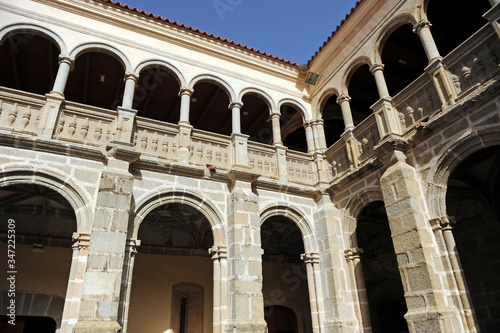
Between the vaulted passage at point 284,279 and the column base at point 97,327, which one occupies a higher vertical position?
the vaulted passage at point 284,279

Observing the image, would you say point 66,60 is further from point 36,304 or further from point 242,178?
point 36,304

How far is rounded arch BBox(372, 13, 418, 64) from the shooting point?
686 cm

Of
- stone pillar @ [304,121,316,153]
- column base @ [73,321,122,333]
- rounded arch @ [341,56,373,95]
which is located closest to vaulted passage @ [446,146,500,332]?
rounded arch @ [341,56,373,95]

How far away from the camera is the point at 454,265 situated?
523 centimetres

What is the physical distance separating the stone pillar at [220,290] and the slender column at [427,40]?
5.37 metres

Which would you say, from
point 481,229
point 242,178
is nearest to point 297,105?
point 242,178

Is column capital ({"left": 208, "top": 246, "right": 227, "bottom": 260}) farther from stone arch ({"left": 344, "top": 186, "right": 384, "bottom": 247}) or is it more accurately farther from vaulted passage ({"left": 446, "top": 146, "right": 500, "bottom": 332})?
vaulted passage ({"left": 446, "top": 146, "right": 500, "bottom": 332})

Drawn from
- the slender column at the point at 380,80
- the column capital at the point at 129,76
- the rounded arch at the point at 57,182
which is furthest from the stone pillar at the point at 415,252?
the column capital at the point at 129,76

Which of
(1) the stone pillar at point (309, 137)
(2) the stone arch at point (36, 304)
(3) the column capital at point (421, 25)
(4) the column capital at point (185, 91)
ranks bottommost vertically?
(2) the stone arch at point (36, 304)

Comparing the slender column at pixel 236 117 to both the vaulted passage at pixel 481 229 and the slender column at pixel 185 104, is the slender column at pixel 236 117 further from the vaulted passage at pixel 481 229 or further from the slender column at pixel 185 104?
the vaulted passage at pixel 481 229

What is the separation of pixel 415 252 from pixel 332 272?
2.07 m

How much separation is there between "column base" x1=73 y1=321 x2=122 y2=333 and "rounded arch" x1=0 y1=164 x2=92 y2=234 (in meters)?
→ 1.47

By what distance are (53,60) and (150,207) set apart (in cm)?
523

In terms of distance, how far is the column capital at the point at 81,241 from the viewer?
17.9 feet
